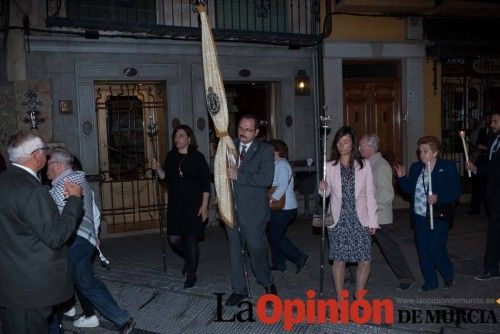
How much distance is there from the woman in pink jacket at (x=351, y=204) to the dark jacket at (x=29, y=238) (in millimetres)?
2660

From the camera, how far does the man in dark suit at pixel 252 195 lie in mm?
6090

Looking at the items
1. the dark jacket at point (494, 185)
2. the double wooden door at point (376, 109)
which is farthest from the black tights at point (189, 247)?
the double wooden door at point (376, 109)

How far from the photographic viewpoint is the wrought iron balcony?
10062 mm

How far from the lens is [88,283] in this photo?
226 inches

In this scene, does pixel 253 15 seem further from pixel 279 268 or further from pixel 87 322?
pixel 87 322

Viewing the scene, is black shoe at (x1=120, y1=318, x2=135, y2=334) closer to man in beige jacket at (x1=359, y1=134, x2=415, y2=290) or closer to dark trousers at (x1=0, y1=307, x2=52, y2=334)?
dark trousers at (x1=0, y1=307, x2=52, y2=334)

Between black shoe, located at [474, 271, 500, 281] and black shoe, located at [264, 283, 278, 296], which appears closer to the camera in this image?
black shoe, located at [264, 283, 278, 296]

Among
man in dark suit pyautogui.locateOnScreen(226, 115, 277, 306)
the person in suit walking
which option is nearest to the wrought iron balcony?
man in dark suit pyautogui.locateOnScreen(226, 115, 277, 306)

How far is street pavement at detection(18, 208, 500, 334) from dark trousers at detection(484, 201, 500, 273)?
0.58 ft

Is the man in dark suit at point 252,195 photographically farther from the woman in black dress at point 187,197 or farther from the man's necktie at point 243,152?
the woman in black dress at point 187,197

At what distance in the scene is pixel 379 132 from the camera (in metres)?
12.8

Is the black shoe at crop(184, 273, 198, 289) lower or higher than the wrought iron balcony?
lower

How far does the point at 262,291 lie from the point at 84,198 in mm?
2444

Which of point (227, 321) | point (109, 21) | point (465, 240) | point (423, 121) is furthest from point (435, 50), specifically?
point (227, 321)
